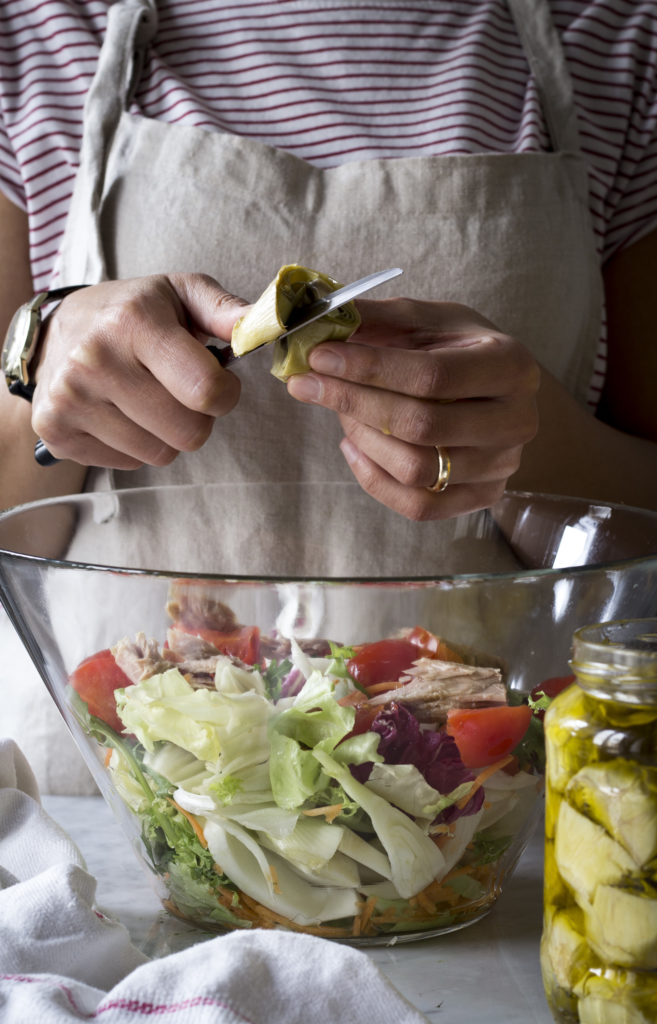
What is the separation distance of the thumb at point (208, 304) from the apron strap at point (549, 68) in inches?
21.1

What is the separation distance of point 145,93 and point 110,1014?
961mm

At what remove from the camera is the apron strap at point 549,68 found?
1120mm

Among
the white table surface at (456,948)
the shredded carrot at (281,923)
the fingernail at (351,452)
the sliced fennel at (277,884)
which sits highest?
the fingernail at (351,452)

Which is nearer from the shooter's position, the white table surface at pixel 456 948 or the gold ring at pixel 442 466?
the white table surface at pixel 456 948

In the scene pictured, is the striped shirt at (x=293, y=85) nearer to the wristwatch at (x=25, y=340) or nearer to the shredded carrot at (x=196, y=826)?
the wristwatch at (x=25, y=340)

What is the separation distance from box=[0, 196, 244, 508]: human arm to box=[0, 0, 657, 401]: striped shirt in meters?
0.33

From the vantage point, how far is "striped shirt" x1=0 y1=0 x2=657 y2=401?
110 cm

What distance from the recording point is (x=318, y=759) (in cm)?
53

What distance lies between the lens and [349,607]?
524 millimetres

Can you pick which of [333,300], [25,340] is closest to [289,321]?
[333,300]

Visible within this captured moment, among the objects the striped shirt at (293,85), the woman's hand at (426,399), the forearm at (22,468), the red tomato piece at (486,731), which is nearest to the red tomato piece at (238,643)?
the red tomato piece at (486,731)

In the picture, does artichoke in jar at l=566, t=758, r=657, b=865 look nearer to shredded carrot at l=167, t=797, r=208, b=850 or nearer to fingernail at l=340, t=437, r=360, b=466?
shredded carrot at l=167, t=797, r=208, b=850

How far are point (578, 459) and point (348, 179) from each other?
0.37 metres

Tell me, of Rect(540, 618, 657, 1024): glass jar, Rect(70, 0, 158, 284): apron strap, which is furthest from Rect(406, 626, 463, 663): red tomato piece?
Rect(70, 0, 158, 284): apron strap
